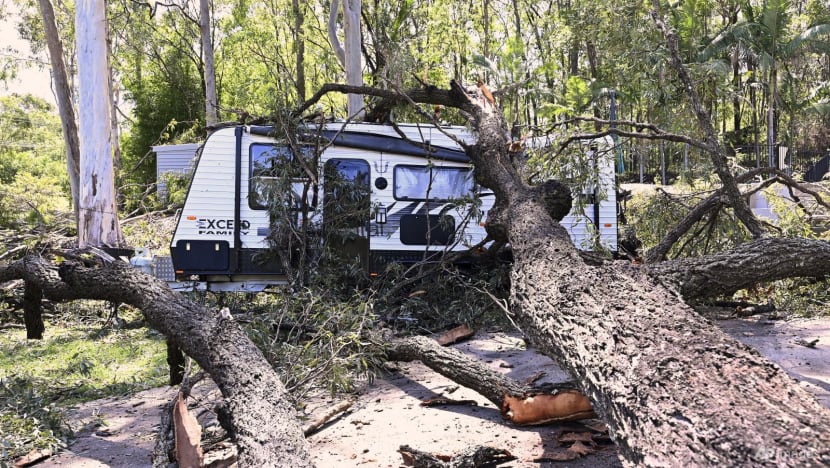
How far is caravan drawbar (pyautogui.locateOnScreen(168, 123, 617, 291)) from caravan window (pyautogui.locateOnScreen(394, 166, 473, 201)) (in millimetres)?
14

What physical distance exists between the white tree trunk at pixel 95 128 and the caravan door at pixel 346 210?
530 cm

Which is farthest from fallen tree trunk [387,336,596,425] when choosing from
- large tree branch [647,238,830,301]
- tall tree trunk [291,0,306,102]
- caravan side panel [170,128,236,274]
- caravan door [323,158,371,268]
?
tall tree trunk [291,0,306,102]

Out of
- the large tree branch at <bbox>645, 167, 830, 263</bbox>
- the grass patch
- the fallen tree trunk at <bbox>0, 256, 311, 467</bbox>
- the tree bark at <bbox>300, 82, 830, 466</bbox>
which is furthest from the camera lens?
the large tree branch at <bbox>645, 167, 830, 263</bbox>

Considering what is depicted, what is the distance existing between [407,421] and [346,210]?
14.4 ft

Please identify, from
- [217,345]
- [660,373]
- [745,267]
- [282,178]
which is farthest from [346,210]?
[660,373]

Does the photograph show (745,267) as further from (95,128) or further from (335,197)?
(95,128)

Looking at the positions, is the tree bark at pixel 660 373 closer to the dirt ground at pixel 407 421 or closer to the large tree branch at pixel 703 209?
the dirt ground at pixel 407 421

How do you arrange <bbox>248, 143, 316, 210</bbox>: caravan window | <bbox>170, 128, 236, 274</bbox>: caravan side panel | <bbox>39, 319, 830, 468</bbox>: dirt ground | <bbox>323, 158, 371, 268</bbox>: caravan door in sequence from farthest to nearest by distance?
1. <bbox>170, 128, 236, 274</bbox>: caravan side panel
2. <bbox>323, 158, 371, 268</bbox>: caravan door
3. <bbox>248, 143, 316, 210</bbox>: caravan window
4. <bbox>39, 319, 830, 468</bbox>: dirt ground

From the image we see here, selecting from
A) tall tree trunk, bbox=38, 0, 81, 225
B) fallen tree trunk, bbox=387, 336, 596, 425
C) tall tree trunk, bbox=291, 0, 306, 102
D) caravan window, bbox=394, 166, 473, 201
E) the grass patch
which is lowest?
the grass patch

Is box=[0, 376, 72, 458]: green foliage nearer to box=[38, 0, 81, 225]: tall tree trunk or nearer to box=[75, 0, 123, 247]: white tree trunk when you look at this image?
box=[75, 0, 123, 247]: white tree trunk

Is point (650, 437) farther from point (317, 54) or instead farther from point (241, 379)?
point (317, 54)

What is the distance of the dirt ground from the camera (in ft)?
11.4

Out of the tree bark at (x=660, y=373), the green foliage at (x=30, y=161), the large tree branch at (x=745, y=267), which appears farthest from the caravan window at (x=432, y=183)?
the green foliage at (x=30, y=161)

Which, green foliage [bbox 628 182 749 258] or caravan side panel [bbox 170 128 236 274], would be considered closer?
green foliage [bbox 628 182 749 258]
